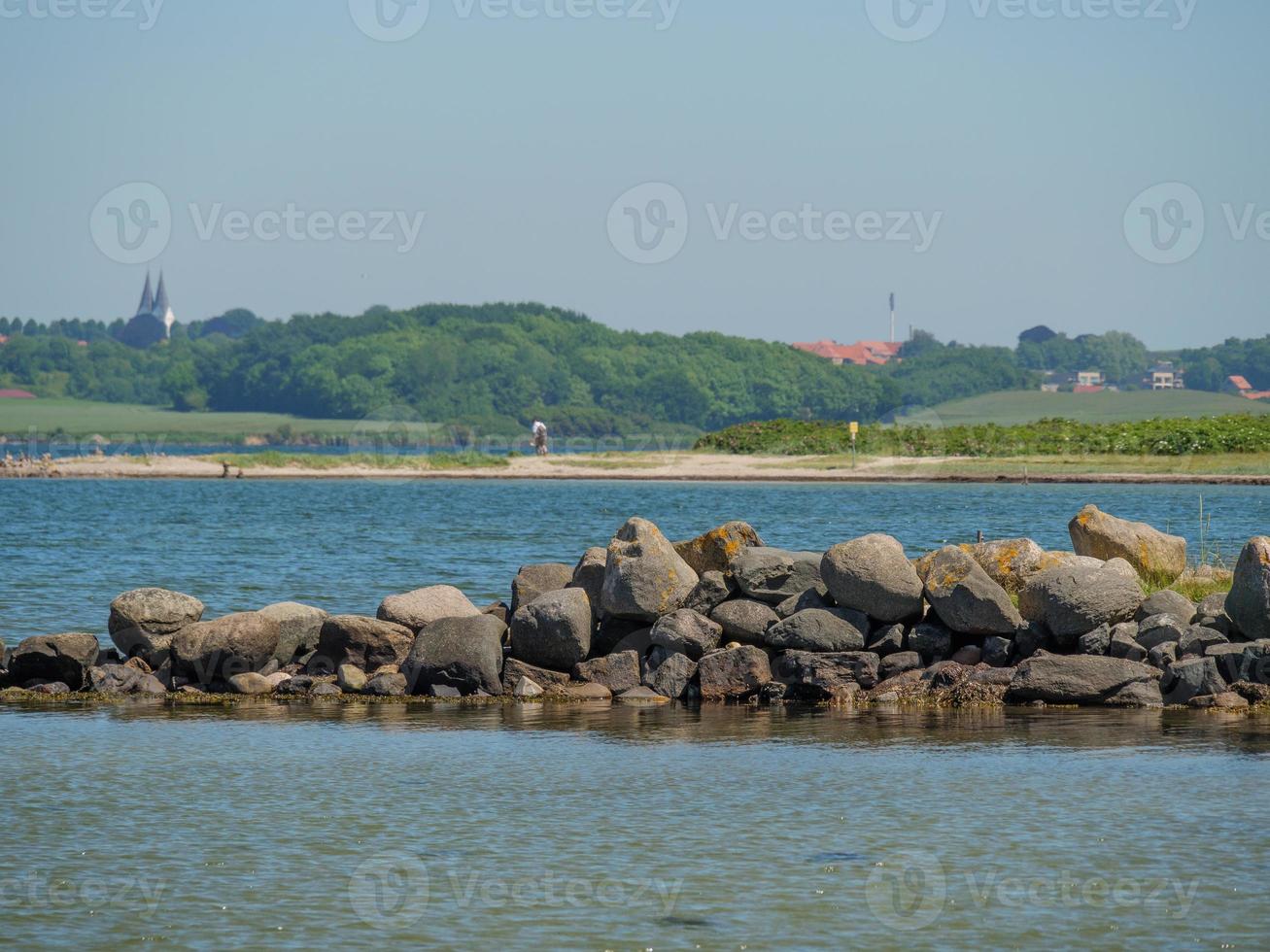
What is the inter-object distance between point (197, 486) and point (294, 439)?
108 m

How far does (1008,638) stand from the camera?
16750 millimetres

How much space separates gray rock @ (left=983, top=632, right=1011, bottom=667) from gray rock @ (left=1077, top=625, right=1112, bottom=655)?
0.69m

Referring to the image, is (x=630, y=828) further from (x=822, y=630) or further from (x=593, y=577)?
(x=593, y=577)

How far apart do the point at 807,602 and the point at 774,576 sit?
0.52 m

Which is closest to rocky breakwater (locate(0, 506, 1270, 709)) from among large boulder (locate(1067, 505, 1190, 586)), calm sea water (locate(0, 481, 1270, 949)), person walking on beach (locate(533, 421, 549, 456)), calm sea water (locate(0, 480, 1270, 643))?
calm sea water (locate(0, 481, 1270, 949))

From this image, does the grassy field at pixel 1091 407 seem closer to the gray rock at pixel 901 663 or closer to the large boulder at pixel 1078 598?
the large boulder at pixel 1078 598

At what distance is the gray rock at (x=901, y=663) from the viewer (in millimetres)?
16609

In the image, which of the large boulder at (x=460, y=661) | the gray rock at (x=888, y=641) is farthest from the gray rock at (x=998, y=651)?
the large boulder at (x=460, y=661)

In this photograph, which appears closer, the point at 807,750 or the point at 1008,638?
the point at 807,750

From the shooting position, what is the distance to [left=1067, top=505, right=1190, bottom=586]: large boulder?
19.2 metres

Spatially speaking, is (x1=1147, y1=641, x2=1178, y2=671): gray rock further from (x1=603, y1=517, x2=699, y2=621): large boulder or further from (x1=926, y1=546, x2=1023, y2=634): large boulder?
(x1=603, y1=517, x2=699, y2=621): large boulder

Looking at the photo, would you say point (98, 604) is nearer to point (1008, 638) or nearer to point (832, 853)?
point (1008, 638)

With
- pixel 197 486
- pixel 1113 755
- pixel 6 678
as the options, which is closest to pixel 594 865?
pixel 1113 755

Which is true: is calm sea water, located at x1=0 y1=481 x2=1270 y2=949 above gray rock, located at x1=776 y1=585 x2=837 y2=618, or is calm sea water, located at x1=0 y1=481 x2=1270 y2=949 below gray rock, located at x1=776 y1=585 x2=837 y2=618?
below
